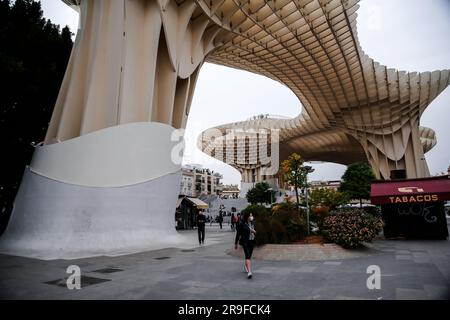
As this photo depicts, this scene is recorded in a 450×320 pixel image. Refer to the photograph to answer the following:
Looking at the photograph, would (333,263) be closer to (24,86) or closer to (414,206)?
(414,206)

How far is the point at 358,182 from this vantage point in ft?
147

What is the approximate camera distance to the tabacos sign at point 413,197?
1508 centimetres

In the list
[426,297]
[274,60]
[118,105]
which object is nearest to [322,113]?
[274,60]

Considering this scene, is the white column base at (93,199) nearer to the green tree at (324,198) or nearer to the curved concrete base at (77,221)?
the curved concrete base at (77,221)

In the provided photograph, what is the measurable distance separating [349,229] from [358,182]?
36802mm

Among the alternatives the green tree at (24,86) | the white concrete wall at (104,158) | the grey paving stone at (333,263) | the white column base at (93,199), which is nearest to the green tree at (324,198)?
the grey paving stone at (333,263)

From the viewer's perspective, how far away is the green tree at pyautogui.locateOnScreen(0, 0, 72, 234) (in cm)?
1816

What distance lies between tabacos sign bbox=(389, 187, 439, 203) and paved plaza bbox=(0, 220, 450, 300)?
4.73 metres

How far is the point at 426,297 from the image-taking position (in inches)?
212

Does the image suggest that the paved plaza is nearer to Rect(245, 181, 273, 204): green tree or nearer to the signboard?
the signboard
